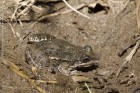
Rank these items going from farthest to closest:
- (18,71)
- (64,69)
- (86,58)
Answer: (86,58) < (64,69) < (18,71)

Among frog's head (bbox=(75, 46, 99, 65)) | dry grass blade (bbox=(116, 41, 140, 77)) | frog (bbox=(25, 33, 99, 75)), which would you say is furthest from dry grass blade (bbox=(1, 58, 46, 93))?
dry grass blade (bbox=(116, 41, 140, 77))

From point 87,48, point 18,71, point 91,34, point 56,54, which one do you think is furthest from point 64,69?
point 91,34

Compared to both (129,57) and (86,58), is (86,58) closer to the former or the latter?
(86,58)

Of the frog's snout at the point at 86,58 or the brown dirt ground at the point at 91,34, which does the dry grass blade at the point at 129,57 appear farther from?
the frog's snout at the point at 86,58

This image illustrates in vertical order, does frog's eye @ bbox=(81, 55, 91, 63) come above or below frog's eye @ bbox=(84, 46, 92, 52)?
below

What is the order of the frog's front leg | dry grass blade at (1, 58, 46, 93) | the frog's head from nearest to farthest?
1. dry grass blade at (1, 58, 46, 93)
2. the frog's front leg
3. the frog's head

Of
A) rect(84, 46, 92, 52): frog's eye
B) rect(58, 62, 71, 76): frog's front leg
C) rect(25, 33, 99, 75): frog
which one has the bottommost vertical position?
rect(58, 62, 71, 76): frog's front leg

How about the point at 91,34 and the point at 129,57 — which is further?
the point at 91,34

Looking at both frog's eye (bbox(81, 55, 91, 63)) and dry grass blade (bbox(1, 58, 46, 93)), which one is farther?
frog's eye (bbox(81, 55, 91, 63))

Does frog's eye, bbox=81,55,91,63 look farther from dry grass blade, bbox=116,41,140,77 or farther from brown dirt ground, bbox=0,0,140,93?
dry grass blade, bbox=116,41,140,77

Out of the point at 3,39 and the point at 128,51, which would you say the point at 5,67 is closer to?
the point at 3,39
